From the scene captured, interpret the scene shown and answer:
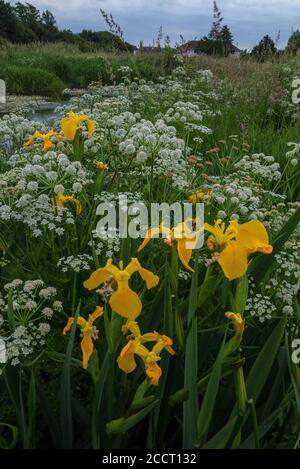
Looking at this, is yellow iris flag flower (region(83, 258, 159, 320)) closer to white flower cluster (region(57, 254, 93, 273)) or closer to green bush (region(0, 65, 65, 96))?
white flower cluster (region(57, 254, 93, 273))

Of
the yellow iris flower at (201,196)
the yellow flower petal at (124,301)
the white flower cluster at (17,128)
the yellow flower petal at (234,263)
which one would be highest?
the white flower cluster at (17,128)

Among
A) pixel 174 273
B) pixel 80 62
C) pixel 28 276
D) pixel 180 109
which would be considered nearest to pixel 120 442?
pixel 174 273

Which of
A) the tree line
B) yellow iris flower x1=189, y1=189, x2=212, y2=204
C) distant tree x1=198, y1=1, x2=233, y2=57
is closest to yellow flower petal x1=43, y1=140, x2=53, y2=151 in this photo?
yellow iris flower x1=189, y1=189, x2=212, y2=204

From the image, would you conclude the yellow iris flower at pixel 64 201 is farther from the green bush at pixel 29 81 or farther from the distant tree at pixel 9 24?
the distant tree at pixel 9 24

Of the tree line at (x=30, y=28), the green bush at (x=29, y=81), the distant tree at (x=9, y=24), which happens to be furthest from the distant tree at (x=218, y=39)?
the distant tree at (x=9, y=24)

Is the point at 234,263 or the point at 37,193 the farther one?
the point at 37,193

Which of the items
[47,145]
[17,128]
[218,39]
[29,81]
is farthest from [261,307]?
[29,81]

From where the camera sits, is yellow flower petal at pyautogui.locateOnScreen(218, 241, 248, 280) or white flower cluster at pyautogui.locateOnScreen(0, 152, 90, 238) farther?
white flower cluster at pyautogui.locateOnScreen(0, 152, 90, 238)

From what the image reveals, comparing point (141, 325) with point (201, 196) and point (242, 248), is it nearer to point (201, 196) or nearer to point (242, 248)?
point (242, 248)

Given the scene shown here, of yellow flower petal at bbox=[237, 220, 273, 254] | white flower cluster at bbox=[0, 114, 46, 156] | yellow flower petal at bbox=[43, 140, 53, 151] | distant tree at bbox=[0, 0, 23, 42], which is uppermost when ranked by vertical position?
distant tree at bbox=[0, 0, 23, 42]

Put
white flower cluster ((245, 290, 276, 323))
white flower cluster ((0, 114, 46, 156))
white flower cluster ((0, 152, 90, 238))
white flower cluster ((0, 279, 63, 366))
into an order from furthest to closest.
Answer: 1. white flower cluster ((0, 114, 46, 156))
2. white flower cluster ((0, 152, 90, 238))
3. white flower cluster ((245, 290, 276, 323))
4. white flower cluster ((0, 279, 63, 366))
